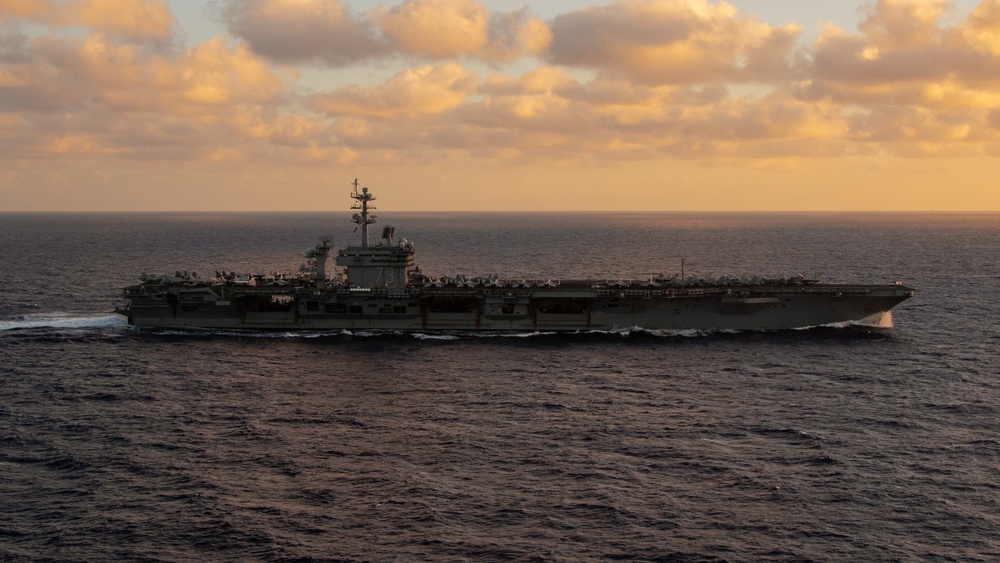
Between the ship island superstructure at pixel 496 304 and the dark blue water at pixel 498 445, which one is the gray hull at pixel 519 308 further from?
the dark blue water at pixel 498 445

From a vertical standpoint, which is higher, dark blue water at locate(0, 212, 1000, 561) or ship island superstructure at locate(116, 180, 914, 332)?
ship island superstructure at locate(116, 180, 914, 332)

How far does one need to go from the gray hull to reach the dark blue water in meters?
1.58

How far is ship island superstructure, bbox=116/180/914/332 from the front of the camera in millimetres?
59406

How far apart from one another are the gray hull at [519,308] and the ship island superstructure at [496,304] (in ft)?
0.23

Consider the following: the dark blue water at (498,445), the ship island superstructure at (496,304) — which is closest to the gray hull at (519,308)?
the ship island superstructure at (496,304)

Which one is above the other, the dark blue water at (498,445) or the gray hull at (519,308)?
the gray hull at (519,308)

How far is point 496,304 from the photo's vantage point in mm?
60094

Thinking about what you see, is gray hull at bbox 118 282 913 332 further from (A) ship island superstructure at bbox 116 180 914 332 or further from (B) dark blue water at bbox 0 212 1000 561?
(B) dark blue water at bbox 0 212 1000 561

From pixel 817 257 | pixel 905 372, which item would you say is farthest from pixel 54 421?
pixel 817 257

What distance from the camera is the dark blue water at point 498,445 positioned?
27.4 metres

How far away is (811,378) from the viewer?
4650cm

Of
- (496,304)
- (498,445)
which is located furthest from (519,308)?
(498,445)

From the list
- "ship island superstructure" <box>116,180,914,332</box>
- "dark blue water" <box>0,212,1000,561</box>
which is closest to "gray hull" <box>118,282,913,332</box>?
"ship island superstructure" <box>116,180,914,332</box>

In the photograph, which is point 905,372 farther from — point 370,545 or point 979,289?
point 979,289
